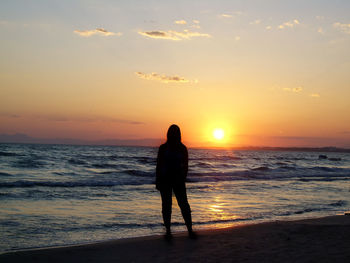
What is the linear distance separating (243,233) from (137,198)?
6224mm

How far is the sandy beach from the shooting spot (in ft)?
16.0

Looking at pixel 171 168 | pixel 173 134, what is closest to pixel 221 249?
pixel 171 168

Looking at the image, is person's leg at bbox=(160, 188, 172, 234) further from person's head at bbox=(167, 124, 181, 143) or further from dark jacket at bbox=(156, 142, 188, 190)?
person's head at bbox=(167, 124, 181, 143)

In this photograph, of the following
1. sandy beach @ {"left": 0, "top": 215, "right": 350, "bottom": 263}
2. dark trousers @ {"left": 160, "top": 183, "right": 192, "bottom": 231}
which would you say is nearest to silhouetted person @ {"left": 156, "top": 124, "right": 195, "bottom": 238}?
dark trousers @ {"left": 160, "top": 183, "right": 192, "bottom": 231}

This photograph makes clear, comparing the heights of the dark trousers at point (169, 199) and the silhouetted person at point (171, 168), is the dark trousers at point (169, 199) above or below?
below

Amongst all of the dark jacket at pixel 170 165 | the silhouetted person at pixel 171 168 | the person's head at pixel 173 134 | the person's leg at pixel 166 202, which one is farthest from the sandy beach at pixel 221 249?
the person's head at pixel 173 134

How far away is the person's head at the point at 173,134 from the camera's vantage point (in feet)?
19.9

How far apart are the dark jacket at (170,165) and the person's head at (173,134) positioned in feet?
0.25

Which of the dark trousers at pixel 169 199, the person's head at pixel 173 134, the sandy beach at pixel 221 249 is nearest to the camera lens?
the sandy beach at pixel 221 249

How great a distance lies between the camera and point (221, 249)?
209 inches

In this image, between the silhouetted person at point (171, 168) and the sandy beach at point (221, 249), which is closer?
the sandy beach at point (221, 249)

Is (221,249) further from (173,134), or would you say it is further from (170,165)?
(173,134)

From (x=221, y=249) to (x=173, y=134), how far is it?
2048 millimetres

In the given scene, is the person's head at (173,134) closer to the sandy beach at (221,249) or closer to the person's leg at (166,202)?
the person's leg at (166,202)
